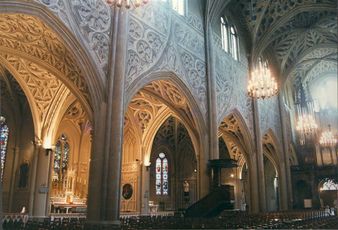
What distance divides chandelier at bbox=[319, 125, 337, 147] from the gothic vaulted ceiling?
24.3 ft

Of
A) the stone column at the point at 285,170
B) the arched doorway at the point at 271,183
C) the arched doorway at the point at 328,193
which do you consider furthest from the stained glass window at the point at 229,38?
the arched doorway at the point at 328,193

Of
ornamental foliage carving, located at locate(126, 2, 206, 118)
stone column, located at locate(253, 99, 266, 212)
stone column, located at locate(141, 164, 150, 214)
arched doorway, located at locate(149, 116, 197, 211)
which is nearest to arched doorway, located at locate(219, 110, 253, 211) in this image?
stone column, located at locate(253, 99, 266, 212)

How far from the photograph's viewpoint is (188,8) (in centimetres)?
1966

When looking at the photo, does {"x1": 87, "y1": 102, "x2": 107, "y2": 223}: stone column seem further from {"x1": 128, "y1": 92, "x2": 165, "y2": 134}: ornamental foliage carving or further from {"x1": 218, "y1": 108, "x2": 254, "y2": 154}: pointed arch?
{"x1": 218, "y1": 108, "x2": 254, "y2": 154}: pointed arch

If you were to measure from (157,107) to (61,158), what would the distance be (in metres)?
7.62

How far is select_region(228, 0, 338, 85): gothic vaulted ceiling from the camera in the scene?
2489 centimetres

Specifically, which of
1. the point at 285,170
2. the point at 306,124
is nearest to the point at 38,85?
the point at 285,170

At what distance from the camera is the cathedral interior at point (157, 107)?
12.4 metres

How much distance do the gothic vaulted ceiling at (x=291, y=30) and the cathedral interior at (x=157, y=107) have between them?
0.33 ft

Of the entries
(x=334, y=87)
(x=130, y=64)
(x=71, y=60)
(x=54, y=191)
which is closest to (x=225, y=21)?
(x=130, y=64)

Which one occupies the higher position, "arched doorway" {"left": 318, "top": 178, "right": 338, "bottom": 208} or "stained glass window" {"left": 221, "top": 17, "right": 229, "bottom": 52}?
"stained glass window" {"left": 221, "top": 17, "right": 229, "bottom": 52}

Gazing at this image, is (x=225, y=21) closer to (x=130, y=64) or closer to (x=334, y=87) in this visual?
(x=130, y=64)

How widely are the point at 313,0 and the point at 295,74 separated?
13.2 m

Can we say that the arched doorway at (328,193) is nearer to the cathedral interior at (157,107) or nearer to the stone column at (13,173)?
the cathedral interior at (157,107)
